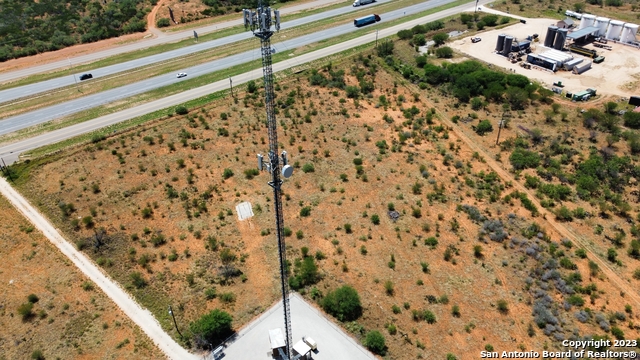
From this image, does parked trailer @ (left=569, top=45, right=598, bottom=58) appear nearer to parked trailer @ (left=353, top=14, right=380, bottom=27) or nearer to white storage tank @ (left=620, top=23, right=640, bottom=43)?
white storage tank @ (left=620, top=23, right=640, bottom=43)

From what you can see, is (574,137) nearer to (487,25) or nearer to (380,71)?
(380,71)

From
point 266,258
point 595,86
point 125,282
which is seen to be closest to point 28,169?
point 125,282

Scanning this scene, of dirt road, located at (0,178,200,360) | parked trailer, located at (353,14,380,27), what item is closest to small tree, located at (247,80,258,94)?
dirt road, located at (0,178,200,360)

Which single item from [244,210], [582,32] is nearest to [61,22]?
[244,210]

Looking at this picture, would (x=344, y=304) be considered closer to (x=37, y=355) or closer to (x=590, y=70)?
(x=37, y=355)

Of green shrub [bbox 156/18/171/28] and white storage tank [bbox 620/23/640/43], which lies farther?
green shrub [bbox 156/18/171/28]

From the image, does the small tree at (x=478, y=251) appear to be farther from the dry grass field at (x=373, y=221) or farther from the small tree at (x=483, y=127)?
the small tree at (x=483, y=127)

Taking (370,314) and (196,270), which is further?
(196,270)
